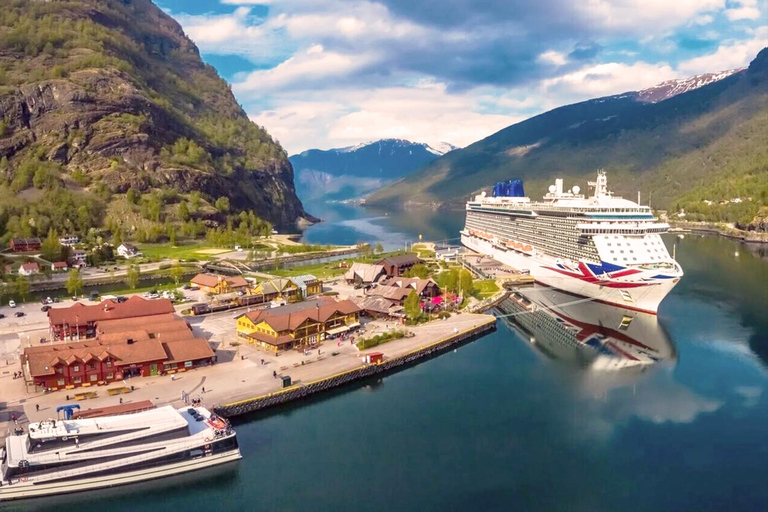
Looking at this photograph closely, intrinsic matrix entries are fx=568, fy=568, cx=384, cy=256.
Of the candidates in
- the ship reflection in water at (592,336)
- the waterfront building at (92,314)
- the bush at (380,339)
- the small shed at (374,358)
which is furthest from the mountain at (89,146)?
the small shed at (374,358)

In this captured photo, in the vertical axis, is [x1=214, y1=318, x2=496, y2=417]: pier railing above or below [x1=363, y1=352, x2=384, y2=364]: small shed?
below

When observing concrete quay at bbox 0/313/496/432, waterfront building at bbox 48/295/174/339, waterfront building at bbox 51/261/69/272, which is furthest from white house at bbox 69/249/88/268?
concrete quay at bbox 0/313/496/432

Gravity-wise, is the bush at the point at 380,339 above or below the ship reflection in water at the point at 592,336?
above

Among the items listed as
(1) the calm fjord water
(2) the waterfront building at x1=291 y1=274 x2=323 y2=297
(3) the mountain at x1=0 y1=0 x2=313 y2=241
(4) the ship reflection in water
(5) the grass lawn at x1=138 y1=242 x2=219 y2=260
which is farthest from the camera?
(3) the mountain at x1=0 y1=0 x2=313 y2=241

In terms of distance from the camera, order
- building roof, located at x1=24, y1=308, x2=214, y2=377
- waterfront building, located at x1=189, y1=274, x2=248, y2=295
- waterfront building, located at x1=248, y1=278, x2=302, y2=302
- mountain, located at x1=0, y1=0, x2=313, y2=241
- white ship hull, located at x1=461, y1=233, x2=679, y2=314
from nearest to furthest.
Answer: 1. building roof, located at x1=24, y1=308, x2=214, y2=377
2. white ship hull, located at x1=461, y1=233, x2=679, y2=314
3. waterfront building, located at x1=248, y1=278, x2=302, y2=302
4. waterfront building, located at x1=189, y1=274, x2=248, y2=295
5. mountain, located at x1=0, y1=0, x2=313, y2=241

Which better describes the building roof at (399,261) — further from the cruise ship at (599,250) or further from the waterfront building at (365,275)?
the cruise ship at (599,250)

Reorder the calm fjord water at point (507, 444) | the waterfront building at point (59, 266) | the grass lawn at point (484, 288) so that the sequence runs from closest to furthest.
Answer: the calm fjord water at point (507, 444) → the grass lawn at point (484, 288) → the waterfront building at point (59, 266)

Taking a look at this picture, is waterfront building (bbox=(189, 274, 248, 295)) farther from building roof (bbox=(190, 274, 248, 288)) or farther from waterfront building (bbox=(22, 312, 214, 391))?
waterfront building (bbox=(22, 312, 214, 391))
